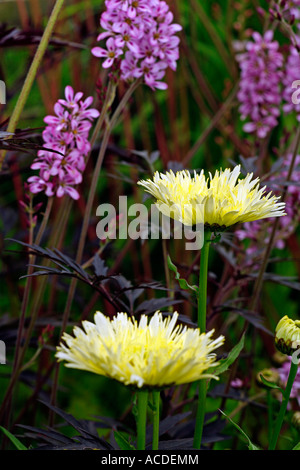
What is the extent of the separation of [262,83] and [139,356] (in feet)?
2.50

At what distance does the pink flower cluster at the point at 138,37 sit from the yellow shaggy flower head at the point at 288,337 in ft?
1.25

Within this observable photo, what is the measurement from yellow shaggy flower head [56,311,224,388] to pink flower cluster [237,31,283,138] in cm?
69

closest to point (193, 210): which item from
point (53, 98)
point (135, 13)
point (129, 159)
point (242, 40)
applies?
point (135, 13)

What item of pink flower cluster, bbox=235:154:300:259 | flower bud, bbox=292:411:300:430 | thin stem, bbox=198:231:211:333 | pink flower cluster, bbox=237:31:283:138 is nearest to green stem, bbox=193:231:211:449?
thin stem, bbox=198:231:211:333

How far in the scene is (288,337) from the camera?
0.43 meters

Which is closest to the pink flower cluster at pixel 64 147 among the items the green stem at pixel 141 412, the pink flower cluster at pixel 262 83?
the green stem at pixel 141 412

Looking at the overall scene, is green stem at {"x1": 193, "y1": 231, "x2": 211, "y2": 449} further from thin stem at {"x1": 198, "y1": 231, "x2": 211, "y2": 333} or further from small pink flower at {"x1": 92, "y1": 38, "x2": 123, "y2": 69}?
small pink flower at {"x1": 92, "y1": 38, "x2": 123, "y2": 69}

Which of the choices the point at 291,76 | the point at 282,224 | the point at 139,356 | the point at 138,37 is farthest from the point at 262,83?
the point at 139,356

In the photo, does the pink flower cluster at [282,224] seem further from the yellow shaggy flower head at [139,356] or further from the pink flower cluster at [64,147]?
the yellow shaggy flower head at [139,356]

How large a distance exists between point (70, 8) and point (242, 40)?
64 cm

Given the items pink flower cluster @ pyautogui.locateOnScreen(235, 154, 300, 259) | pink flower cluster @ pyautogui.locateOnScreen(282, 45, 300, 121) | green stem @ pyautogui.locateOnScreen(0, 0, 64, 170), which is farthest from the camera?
pink flower cluster @ pyautogui.locateOnScreen(282, 45, 300, 121)

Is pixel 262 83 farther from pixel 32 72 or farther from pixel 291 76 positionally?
pixel 32 72

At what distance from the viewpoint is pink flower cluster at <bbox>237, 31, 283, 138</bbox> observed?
100 centimetres
